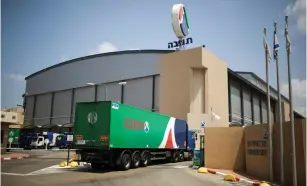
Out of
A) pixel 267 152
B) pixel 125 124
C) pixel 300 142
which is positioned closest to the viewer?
pixel 300 142

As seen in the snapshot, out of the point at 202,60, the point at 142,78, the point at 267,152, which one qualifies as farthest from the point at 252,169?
the point at 142,78

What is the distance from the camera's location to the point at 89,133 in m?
17.6

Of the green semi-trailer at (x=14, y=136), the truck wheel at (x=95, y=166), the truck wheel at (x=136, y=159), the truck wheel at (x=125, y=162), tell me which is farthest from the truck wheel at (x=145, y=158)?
the green semi-trailer at (x=14, y=136)

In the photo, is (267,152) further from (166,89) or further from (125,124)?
(166,89)

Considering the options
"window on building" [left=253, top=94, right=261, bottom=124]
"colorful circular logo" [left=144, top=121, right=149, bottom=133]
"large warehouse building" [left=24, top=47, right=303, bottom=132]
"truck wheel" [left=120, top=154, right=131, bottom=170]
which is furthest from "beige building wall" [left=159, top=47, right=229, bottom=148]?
"window on building" [left=253, top=94, right=261, bottom=124]

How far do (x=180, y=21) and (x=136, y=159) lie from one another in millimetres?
25274

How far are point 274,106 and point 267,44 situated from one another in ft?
199

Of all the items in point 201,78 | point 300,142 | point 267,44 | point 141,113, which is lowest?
point 300,142

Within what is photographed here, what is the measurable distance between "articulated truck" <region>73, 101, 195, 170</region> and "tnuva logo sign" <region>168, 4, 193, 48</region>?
2169 cm

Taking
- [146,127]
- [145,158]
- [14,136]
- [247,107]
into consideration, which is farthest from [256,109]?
[145,158]

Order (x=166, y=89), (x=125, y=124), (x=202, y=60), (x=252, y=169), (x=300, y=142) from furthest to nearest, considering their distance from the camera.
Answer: (x=166, y=89) < (x=202, y=60) < (x=125, y=124) < (x=252, y=169) < (x=300, y=142)

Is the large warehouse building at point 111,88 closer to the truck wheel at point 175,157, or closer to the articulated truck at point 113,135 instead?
the truck wheel at point 175,157

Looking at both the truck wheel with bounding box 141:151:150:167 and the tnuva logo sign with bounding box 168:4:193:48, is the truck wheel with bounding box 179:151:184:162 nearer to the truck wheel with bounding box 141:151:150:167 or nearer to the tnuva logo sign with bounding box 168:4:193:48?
the truck wheel with bounding box 141:151:150:167

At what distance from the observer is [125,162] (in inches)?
713
